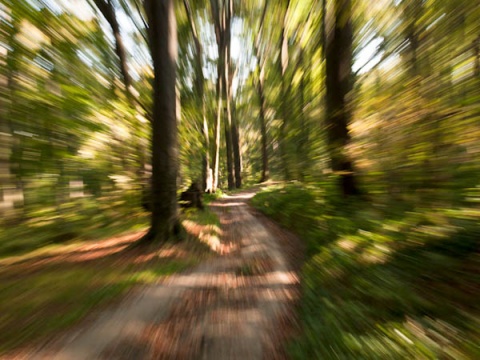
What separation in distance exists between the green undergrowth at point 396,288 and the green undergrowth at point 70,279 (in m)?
2.62

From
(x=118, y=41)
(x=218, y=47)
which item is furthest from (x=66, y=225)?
(x=218, y=47)

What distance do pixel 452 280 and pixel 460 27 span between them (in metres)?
2.91

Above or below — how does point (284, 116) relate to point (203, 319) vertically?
above

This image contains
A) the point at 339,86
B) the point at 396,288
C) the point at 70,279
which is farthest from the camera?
the point at 339,86

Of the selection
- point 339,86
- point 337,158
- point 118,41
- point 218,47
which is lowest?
point 337,158

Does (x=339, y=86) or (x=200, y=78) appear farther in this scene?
(x=200, y=78)

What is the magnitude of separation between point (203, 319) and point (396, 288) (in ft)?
7.94

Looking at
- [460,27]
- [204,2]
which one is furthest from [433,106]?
[204,2]

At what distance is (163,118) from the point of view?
5926 millimetres

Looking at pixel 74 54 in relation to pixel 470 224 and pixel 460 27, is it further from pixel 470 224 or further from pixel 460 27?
pixel 470 224

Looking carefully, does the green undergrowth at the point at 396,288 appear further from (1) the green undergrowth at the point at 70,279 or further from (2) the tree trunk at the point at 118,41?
(2) the tree trunk at the point at 118,41

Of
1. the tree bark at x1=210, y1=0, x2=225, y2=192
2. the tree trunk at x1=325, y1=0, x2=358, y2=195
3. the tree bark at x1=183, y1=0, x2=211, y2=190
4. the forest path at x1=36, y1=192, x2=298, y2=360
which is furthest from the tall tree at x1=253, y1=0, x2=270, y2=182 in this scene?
the forest path at x1=36, y1=192, x2=298, y2=360

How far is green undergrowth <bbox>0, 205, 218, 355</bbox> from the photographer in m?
2.75

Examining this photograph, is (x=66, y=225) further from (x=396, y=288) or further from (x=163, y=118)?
(x=396, y=288)
